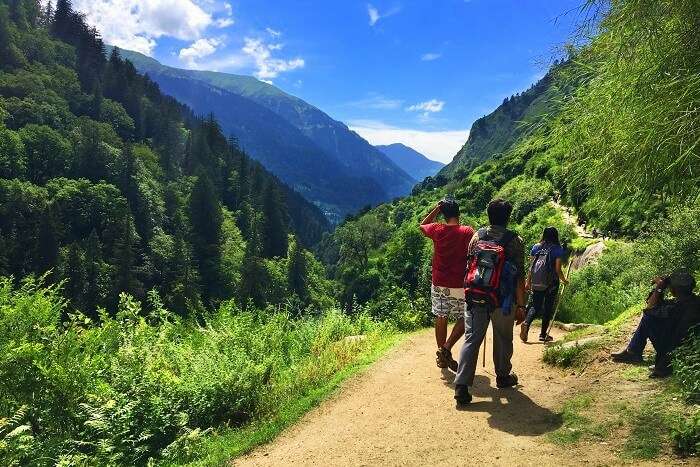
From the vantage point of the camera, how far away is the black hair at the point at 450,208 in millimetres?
6305

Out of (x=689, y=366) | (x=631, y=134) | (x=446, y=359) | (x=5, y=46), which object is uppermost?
(x=5, y=46)

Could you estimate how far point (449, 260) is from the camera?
21.0 feet

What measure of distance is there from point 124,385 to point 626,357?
244 inches

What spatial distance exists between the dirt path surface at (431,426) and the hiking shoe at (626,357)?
0.53 meters

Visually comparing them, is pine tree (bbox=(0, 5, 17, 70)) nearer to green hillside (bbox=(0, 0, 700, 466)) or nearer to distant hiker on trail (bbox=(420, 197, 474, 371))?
green hillside (bbox=(0, 0, 700, 466))

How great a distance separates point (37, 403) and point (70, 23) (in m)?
148

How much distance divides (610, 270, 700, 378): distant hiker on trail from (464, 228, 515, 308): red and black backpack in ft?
5.90

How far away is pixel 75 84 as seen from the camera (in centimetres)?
11462

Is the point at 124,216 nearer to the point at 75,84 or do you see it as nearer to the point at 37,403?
the point at 75,84

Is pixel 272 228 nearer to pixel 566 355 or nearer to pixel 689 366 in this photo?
pixel 566 355

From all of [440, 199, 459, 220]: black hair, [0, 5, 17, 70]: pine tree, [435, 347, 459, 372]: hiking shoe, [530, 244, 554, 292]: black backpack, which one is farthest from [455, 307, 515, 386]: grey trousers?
[0, 5, 17, 70]: pine tree

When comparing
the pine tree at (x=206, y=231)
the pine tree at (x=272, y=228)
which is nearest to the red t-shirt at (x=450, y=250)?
the pine tree at (x=206, y=231)

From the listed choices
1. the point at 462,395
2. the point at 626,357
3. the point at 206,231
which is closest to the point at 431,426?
the point at 462,395

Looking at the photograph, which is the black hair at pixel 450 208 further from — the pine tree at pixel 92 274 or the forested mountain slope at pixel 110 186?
the pine tree at pixel 92 274
